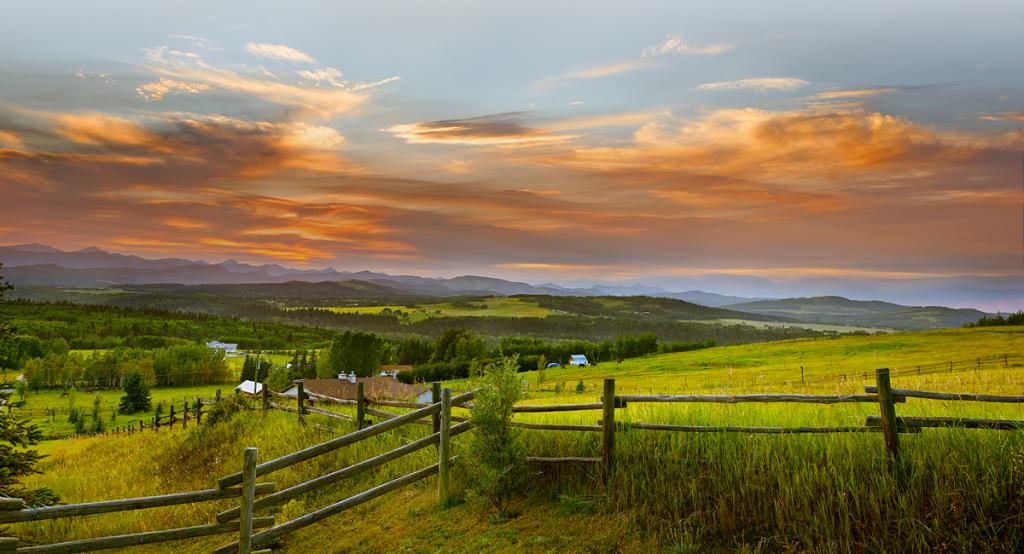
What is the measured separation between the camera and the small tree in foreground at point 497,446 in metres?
9.06

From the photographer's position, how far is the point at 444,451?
32.7 ft

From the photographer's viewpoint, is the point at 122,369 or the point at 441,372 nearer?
the point at 441,372

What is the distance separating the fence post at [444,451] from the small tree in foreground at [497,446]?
674 millimetres

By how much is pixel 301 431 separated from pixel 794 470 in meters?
11.9

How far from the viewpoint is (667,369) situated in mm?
77000

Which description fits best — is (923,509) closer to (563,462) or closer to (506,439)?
(563,462)

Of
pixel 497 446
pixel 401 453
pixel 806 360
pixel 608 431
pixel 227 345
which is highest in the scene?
pixel 608 431

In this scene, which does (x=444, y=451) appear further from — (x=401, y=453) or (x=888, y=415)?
(x=888, y=415)

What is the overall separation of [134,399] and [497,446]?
103 meters

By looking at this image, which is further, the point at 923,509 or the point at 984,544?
the point at 923,509

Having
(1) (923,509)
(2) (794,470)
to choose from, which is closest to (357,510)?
(2) (794,470)

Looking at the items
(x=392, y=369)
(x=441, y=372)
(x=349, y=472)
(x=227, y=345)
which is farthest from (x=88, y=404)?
(x=349, y=472)


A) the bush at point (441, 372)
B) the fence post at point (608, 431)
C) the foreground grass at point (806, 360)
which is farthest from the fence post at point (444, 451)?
the bush at point (441, 372)

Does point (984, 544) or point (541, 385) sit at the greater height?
point (984, 544)
